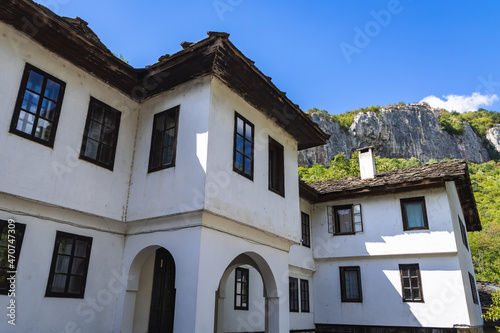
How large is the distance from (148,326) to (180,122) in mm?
3966

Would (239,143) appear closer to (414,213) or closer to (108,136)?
(108,136)

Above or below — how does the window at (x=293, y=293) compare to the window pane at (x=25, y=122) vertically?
below

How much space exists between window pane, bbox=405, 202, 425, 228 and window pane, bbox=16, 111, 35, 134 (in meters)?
12.0

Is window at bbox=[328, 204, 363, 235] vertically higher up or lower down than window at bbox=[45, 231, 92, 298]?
higher up

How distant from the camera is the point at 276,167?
29.4 ft

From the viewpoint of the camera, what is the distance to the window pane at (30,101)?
5893 millimetres

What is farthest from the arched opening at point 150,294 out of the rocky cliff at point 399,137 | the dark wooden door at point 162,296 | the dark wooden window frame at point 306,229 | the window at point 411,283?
the rocky cliff at point 399,137

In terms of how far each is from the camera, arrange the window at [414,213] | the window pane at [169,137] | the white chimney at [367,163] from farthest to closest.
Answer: the white chimney at [367,163] < the window at [414,213] < the window pane at [169,137]

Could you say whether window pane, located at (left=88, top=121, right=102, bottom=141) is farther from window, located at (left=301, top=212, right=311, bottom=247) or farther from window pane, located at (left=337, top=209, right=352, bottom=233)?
window pane, located at (left=337, top=209, right=352, bottom=233)

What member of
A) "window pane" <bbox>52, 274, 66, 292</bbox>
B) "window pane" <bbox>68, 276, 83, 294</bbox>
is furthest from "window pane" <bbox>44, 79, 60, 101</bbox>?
"window pane" <bbox>68, 276, 83, 294</bbox>

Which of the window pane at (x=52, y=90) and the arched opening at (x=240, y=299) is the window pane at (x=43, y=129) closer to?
the window pane at (x=52, y=90)

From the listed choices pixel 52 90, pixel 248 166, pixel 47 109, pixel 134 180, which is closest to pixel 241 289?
pixel 248 166

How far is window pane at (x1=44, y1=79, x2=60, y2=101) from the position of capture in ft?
20.4

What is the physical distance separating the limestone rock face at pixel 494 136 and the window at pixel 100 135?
8640cm
